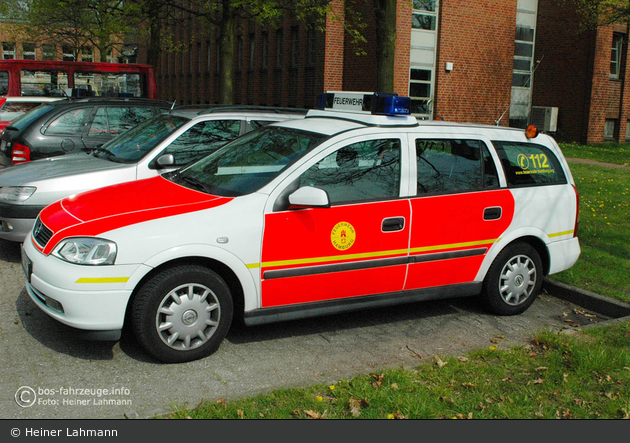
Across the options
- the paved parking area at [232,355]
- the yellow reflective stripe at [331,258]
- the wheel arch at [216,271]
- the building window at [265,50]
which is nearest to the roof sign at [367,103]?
the yellow reflective stripe at [331,258]

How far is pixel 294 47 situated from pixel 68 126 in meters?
18.4

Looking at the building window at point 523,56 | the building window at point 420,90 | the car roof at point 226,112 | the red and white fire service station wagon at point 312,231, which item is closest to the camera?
the red and white fire service station wagon at point 312,231

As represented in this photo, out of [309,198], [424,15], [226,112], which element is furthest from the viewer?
[424,15]

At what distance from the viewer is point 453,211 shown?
5293 mm

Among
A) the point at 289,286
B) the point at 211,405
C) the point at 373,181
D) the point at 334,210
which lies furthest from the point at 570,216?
the point at 211,405

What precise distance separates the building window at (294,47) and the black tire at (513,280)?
72.0ft

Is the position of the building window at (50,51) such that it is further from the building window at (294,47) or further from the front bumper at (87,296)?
the front bumper at (87,296)

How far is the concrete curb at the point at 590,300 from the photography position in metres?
5.93

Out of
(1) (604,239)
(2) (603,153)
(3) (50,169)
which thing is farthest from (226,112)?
(2) (603,153)

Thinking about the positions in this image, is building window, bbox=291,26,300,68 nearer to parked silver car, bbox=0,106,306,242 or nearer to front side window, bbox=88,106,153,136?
front side window, bbox=88,106,153,136

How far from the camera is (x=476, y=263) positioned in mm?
5504

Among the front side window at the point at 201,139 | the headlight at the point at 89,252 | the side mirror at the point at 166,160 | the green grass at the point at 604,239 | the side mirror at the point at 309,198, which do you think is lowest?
the green grass at the point at 604,239

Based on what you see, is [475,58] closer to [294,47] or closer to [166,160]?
[294,47]

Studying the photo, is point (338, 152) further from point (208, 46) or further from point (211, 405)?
point (208, 46)
